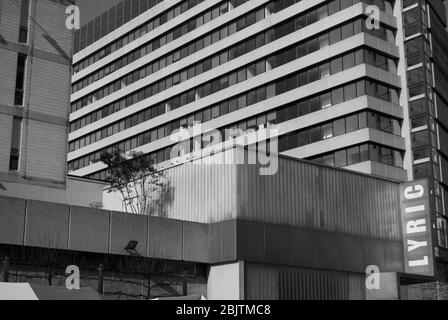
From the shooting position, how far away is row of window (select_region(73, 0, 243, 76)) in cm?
7981

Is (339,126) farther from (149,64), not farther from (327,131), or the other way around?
(149,64)

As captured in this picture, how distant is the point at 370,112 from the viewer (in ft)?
211

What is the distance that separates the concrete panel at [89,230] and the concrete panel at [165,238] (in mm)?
2220

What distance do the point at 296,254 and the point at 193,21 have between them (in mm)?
53953

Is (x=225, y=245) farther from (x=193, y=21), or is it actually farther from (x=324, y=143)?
(x=193, y=21)

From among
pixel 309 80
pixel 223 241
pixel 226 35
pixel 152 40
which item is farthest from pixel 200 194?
pixel 152 40

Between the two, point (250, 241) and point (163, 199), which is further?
point (163, 199)

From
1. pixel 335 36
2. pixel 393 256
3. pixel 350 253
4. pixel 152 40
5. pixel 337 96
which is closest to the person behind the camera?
pixel 350 253

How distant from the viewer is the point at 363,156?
207ft

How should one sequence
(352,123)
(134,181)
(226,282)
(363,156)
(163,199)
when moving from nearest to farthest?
(226,282)
(163,199)
(134,181)
(363,156)
(352,123)

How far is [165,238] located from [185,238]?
1.03 m

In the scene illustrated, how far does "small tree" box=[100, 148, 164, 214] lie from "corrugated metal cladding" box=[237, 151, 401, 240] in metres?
5.77
